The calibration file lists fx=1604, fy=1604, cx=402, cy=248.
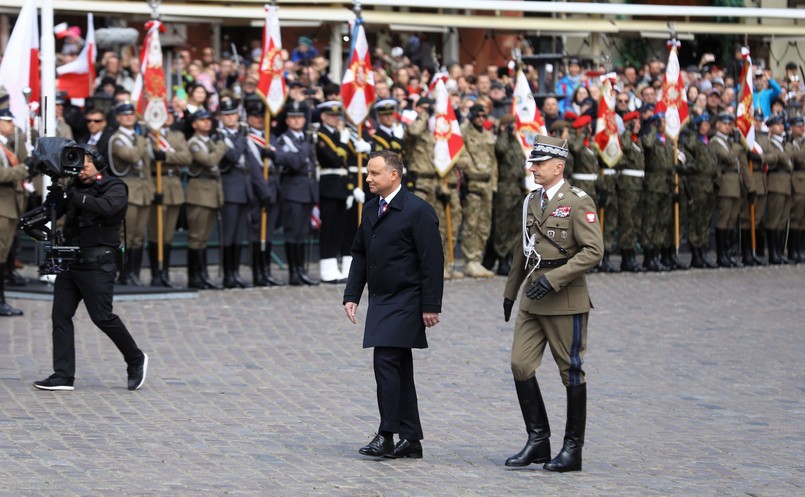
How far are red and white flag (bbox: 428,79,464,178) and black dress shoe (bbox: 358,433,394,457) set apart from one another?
9.68m

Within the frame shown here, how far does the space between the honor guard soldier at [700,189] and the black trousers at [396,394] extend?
41.7 feet

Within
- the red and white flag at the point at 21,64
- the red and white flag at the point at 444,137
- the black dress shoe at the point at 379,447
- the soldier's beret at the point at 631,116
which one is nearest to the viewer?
the black dress shoe at the point at 379,447

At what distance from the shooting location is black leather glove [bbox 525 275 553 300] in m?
8.37

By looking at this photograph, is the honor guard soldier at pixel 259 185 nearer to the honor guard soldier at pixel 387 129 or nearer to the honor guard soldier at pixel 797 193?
the honor guard soldier at pixel 387 129

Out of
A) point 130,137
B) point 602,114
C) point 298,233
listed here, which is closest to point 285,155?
point 298,233

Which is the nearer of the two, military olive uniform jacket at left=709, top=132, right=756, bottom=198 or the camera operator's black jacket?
the camera operator's black jacket

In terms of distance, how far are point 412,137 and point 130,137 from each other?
369cm

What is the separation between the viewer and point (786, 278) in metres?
19.9

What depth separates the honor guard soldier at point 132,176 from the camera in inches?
624

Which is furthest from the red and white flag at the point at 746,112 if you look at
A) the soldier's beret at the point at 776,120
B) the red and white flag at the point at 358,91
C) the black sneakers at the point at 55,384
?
the black sneakers at the point at 55,384

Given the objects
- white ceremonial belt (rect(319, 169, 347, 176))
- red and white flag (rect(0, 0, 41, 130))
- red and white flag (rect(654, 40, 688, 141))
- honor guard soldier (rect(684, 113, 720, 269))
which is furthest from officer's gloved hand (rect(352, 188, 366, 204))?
honor guard soldier (rect(684, 113, 720, 269))

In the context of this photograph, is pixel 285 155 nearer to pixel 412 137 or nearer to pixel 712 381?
pixel 412 137

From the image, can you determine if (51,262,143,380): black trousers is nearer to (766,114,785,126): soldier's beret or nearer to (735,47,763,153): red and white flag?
(735,47,763,153): red and white flag

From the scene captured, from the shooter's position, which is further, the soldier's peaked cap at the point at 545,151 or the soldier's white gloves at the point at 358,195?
the soldier's white gloves at the point at 358,195
